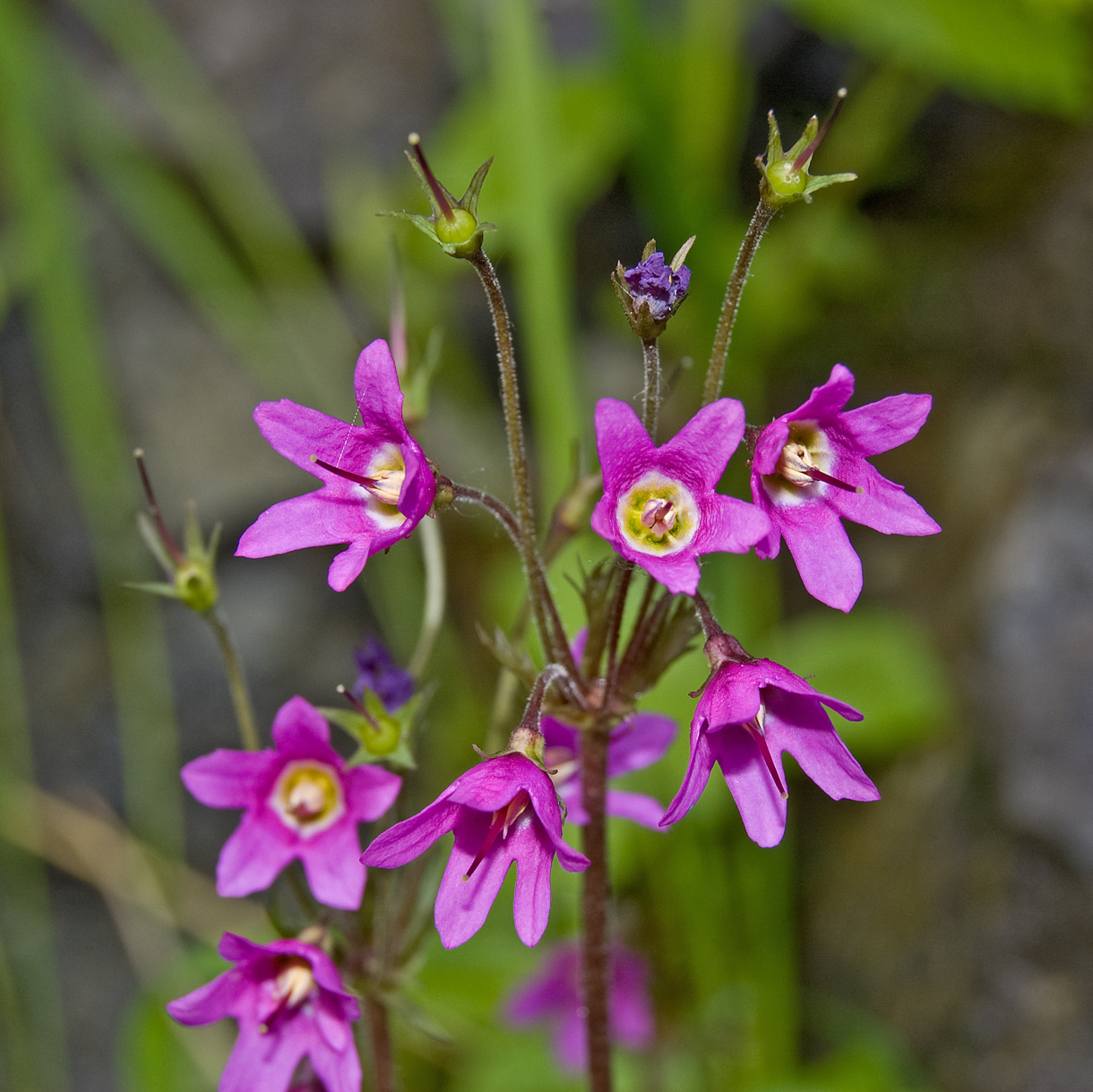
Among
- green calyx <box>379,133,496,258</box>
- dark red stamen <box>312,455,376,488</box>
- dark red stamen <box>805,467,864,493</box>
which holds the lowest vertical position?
dark red stamen <box>805,467,864,493</box>

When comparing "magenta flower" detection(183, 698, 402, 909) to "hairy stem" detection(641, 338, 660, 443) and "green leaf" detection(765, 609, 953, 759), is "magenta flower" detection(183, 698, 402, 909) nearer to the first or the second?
"hairy stem" detection(641, 338, 660, 443)

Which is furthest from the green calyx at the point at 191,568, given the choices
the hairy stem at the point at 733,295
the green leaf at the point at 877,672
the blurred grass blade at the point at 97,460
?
the blurred grass blade at the point at 97,460

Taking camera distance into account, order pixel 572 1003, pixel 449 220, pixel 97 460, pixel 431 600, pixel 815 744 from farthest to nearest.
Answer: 1. pixel 97 460
2. pixel 572 1003
3. pixel 431 600
4. pixel 815 744
5. pixel 449 220

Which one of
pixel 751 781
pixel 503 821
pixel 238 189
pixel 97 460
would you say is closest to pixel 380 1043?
pixel 503 821

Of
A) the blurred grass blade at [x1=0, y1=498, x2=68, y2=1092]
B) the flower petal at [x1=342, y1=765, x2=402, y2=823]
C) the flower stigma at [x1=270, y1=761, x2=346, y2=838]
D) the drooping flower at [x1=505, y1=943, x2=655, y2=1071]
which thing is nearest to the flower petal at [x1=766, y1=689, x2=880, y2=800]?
the flower petal at [x1=342, y1=765, x2=402, y2=823]

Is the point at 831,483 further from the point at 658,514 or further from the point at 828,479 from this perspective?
the point at 658,514
